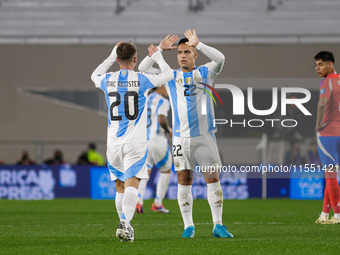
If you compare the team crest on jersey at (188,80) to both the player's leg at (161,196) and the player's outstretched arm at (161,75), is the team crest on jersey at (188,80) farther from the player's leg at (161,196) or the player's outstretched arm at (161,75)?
the player's leg at (161,196)

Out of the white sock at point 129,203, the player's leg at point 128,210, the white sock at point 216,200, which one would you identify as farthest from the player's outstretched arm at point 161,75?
the white sock at point 216,200

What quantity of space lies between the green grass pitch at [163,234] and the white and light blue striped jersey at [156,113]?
1417mm

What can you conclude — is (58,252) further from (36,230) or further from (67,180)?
(67,180)

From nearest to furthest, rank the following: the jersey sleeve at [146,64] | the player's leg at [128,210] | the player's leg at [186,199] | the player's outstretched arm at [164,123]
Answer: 1. the player's leg at [128,210]
2. the player's leg at [186,199]
3. the jersey sleeve at [146,64]
4. the player's outstretched arm at [164,123]

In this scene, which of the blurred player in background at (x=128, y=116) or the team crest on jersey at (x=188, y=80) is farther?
the team crest on jersey at (x=188, y=80)

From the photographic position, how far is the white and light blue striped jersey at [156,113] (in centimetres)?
1177

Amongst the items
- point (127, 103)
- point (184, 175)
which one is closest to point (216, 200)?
point (184, 175)

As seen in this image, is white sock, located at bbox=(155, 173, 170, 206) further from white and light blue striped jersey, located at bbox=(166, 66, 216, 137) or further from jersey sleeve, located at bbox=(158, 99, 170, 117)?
white and light blue striped jersey, located at bbox=(166, 66, 216, 137)

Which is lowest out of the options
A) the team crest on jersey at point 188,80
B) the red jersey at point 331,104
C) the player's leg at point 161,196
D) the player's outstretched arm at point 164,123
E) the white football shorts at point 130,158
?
the player's leg at point 161,196

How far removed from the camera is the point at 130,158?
6617 mm

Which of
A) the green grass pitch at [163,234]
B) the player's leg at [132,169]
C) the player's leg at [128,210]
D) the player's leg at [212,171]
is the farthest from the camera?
the player's leg at [212,171]

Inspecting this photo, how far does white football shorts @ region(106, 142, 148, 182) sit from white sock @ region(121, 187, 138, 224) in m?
0.15

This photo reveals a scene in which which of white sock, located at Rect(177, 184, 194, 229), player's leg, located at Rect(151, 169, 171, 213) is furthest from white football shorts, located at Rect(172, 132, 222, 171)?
player's leg, located at Rect(151, 169, 171, 213)

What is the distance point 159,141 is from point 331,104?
417cm
